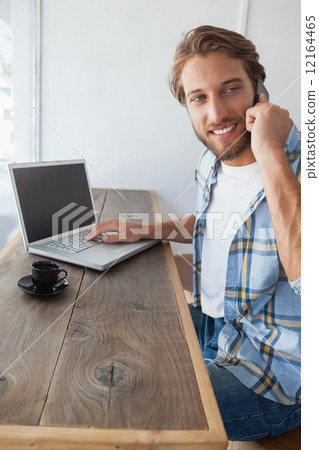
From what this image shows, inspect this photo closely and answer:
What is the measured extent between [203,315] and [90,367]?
767 mm

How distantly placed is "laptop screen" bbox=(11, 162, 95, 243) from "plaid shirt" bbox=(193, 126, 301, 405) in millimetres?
556

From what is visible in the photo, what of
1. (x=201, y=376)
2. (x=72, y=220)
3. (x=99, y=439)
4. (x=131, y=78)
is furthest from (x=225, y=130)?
(x=131, y=78)

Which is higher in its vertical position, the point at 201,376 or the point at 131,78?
the point at 131,78

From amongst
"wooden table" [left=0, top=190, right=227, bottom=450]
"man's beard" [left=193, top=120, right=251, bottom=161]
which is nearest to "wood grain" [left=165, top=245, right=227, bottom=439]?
"wooden table" [left=0, top=190, right=227, bottom=450]

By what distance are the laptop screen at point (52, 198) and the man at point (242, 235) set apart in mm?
123

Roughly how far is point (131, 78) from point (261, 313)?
67.4 inches

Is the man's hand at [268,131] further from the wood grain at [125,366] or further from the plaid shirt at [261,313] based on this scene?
the wood grain at [125,366]

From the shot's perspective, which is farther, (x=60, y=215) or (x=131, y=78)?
(x=131, y=78)

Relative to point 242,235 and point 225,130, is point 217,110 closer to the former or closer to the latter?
point 225,130

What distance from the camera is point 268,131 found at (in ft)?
3.61

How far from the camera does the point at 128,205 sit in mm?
2059

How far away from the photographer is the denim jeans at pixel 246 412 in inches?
37.4
